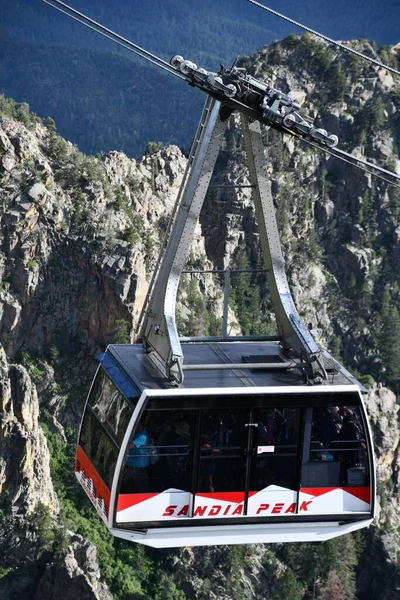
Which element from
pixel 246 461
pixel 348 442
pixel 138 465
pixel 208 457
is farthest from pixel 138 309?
pixel 138 465

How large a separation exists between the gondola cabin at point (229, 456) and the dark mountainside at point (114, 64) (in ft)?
344

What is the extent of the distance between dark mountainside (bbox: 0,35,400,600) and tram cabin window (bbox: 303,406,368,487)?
5591 cm

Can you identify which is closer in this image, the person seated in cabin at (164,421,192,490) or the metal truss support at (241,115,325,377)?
the person seated in cabin at (164,421,192,490)

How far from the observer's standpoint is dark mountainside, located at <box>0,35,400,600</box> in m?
77.9

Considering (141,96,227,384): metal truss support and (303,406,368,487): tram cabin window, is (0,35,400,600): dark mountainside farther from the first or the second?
(303,406,368,487): tram cabin window

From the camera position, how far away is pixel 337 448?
70.7 ft

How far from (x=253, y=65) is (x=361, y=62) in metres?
12.7

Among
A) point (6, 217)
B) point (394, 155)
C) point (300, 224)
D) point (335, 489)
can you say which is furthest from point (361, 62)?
point (335, 489)

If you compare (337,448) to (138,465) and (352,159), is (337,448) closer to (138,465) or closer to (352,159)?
(138,465)

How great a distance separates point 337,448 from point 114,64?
466ft

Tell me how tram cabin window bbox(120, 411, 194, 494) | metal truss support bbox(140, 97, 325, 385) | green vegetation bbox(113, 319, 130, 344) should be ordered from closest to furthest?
tram cabin window bbox(120, 411, 194, 494), metal truss support bbox(140, 97, 325, 385), green vegetation bbox(113, 319, 130, 344)

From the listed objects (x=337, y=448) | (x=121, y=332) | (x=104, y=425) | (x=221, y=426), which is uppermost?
(x=121, y=332)

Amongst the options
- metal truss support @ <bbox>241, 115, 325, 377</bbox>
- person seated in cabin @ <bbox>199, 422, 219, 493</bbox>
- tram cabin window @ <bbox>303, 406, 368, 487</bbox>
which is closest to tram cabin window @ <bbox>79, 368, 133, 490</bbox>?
person seated in cabin @ <bbox>199, 422, 219, 493</bbox>

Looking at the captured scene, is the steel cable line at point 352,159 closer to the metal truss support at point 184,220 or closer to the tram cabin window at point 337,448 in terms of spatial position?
the metal truss support at point 184,220
